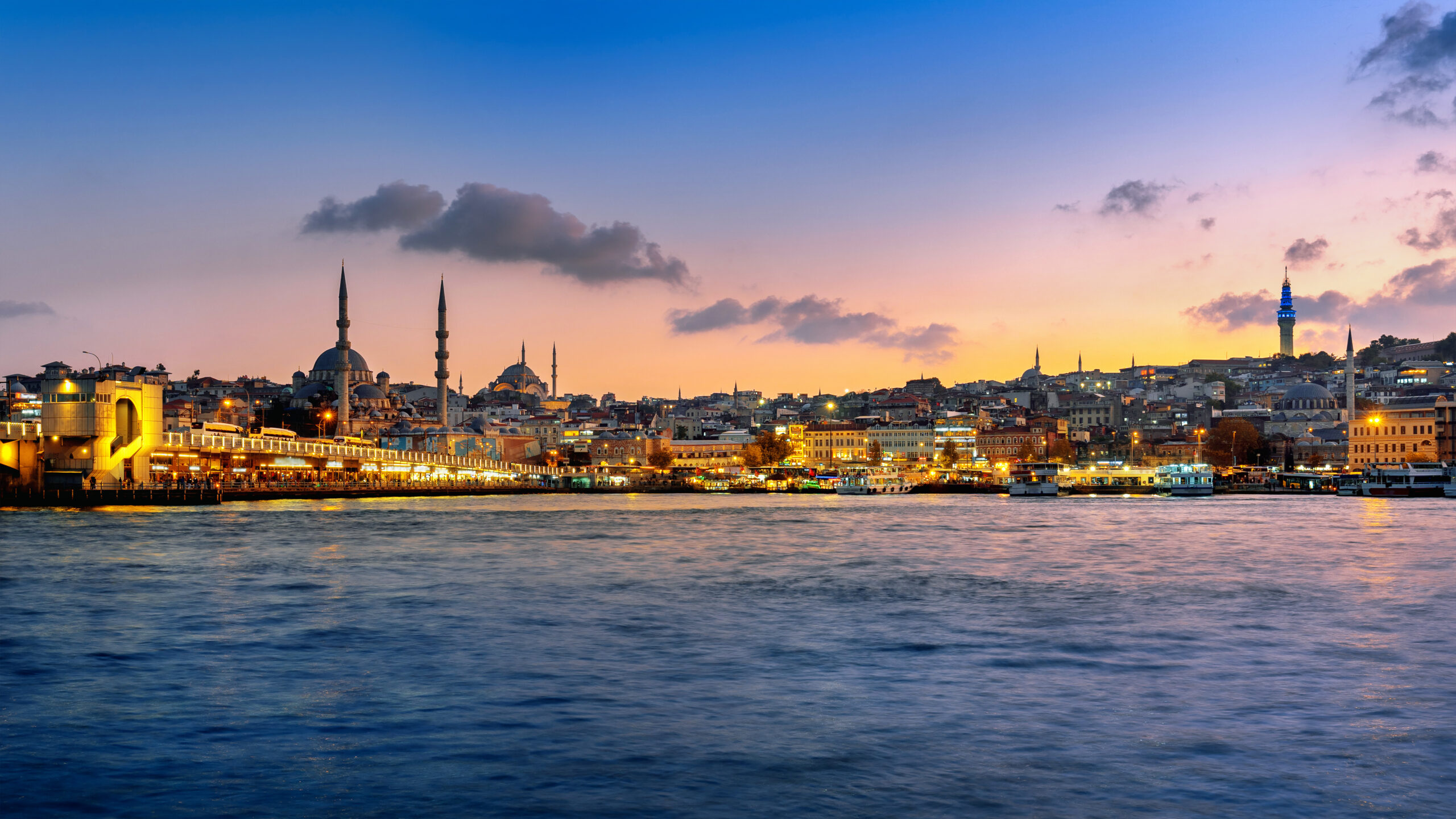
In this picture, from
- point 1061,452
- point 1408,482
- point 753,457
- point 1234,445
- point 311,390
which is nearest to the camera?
point 1408,482

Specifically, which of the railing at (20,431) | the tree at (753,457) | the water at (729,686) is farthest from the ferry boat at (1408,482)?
the railing at (20,431)

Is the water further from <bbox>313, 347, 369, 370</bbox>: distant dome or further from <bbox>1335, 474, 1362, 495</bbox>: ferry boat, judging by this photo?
<bbox>313, 347, 369, 370</bbox>: distant dome

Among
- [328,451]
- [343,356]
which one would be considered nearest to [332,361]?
[343,356]

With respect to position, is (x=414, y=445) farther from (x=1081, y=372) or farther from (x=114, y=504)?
(x=1081, y=372)

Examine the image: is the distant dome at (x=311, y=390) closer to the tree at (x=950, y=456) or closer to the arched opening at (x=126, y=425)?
the tree at (x=950, y=456)

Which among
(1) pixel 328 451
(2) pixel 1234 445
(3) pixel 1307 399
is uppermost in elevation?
(3) pixel 1307 399

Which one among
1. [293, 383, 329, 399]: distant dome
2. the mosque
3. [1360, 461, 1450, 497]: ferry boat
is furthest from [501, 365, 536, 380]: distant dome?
[1360, 461, 1450, 497]: ferry boat

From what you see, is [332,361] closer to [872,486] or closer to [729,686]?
[872,486]
